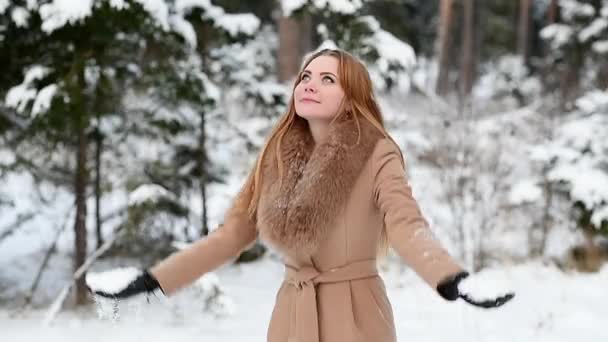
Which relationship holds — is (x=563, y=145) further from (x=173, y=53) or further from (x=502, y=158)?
(x=173, y=53)

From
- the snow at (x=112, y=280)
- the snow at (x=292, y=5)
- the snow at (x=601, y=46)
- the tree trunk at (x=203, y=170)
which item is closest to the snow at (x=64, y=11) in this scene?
the snow at (x=292, y=5)

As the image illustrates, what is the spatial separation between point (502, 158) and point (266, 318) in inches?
172

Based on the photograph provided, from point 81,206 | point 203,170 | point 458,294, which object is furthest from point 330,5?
point 458,294

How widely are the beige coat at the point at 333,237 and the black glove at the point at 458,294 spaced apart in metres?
0.39

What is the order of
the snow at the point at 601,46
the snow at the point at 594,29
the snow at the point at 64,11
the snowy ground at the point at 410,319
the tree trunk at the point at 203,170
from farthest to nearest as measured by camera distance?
the snow at the point at 594,29, the snow at the point at 601,46, the tree trunk at the point at 203,170, the snowy ground at the point at 410,319, the snow at the point at 64,11

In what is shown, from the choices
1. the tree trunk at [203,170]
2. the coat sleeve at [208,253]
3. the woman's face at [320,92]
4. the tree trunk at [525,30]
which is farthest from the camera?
the tree trunk at [525,30]

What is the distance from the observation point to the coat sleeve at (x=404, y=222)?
2.04 metres

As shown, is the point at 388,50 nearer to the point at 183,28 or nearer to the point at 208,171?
the point at 183,28

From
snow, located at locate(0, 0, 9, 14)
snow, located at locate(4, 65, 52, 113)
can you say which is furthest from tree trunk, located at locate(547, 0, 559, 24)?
snow, located at locate(0, 0, 9, 14)

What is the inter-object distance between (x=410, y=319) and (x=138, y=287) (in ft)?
13.5

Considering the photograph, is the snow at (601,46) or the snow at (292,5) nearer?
the snow at (292,5)

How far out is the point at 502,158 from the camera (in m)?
9.12

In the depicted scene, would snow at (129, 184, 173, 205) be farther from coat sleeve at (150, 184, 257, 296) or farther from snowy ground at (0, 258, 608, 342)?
coat sleeve at (150, 184, 257, 296)

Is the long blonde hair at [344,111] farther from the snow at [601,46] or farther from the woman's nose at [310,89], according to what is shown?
the snow at [601,46]
